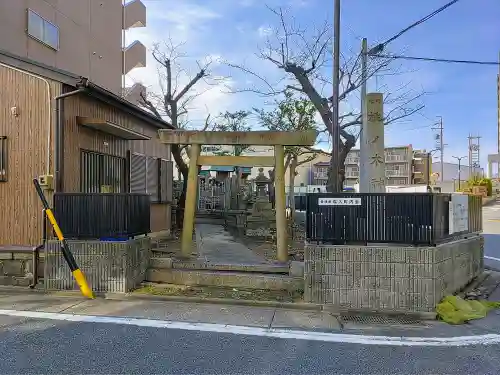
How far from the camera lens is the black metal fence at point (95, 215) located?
7199 mm

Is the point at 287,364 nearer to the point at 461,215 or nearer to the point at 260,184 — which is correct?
the point at 461,215

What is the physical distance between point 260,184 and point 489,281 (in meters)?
13.8

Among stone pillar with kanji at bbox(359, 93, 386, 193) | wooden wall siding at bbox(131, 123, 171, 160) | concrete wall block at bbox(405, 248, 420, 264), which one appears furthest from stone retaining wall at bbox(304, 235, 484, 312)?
wooden wall siding at bbox(131, 123, 171, 160)

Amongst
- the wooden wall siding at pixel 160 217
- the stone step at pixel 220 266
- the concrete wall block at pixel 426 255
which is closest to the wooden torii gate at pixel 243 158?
the stone step at pixel 220 266

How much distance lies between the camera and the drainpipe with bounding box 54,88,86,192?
799 centimetres

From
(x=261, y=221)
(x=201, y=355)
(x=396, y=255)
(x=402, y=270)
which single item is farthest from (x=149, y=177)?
(x=201, y=355)

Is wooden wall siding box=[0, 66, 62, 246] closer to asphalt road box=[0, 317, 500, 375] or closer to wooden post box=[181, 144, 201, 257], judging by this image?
wooden post box=[181, 144, 201, 257]

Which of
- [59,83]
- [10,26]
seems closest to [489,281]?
[59,83]

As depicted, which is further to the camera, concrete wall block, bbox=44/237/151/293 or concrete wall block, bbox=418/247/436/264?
concrete wall block, bbox=44/237/151/293

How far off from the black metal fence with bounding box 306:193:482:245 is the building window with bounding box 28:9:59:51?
15.2 meters

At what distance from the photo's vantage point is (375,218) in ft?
21.1

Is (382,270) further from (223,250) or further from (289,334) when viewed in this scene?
(223,250)

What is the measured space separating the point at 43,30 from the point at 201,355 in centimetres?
1724

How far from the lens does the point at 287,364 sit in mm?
4383
